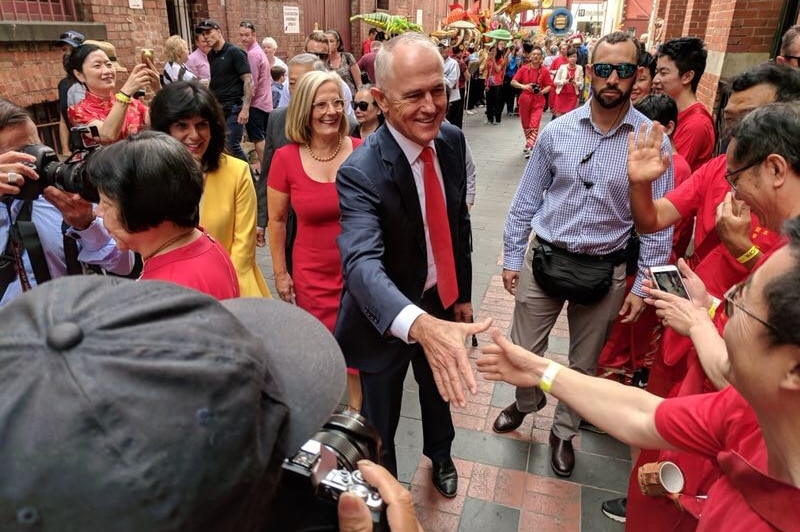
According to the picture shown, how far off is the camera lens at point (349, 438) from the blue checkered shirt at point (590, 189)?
1900 millimetres

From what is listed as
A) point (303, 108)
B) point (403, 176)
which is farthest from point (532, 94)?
point (403, 176)

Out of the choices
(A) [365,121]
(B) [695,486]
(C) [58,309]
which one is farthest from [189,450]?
(A) [365,121]

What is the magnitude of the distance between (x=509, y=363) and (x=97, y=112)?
12.8 feet

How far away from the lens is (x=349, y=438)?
112 cm

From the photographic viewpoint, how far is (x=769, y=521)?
1.05 m

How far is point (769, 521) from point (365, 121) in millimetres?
3671

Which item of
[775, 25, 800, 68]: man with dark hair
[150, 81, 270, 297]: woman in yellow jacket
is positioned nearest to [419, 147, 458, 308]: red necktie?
[150, 81, 270, 297]: woman in yellow jacket

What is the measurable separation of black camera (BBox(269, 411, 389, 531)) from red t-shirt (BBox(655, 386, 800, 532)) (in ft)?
2.41

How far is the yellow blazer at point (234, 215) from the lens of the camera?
2.69 metres

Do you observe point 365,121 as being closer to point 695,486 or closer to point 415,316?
point 415,316

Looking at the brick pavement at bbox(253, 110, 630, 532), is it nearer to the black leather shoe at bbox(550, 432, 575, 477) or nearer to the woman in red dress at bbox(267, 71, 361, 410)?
the black leather shoe at bbox(550, 432, 575, 477)

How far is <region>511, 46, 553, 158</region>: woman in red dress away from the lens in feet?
33.6

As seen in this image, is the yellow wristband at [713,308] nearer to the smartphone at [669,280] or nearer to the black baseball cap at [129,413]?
the smartphone at [669,280]

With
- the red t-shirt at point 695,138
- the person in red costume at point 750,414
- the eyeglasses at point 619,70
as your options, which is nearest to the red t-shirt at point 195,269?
the person in red costume at point 750,414
